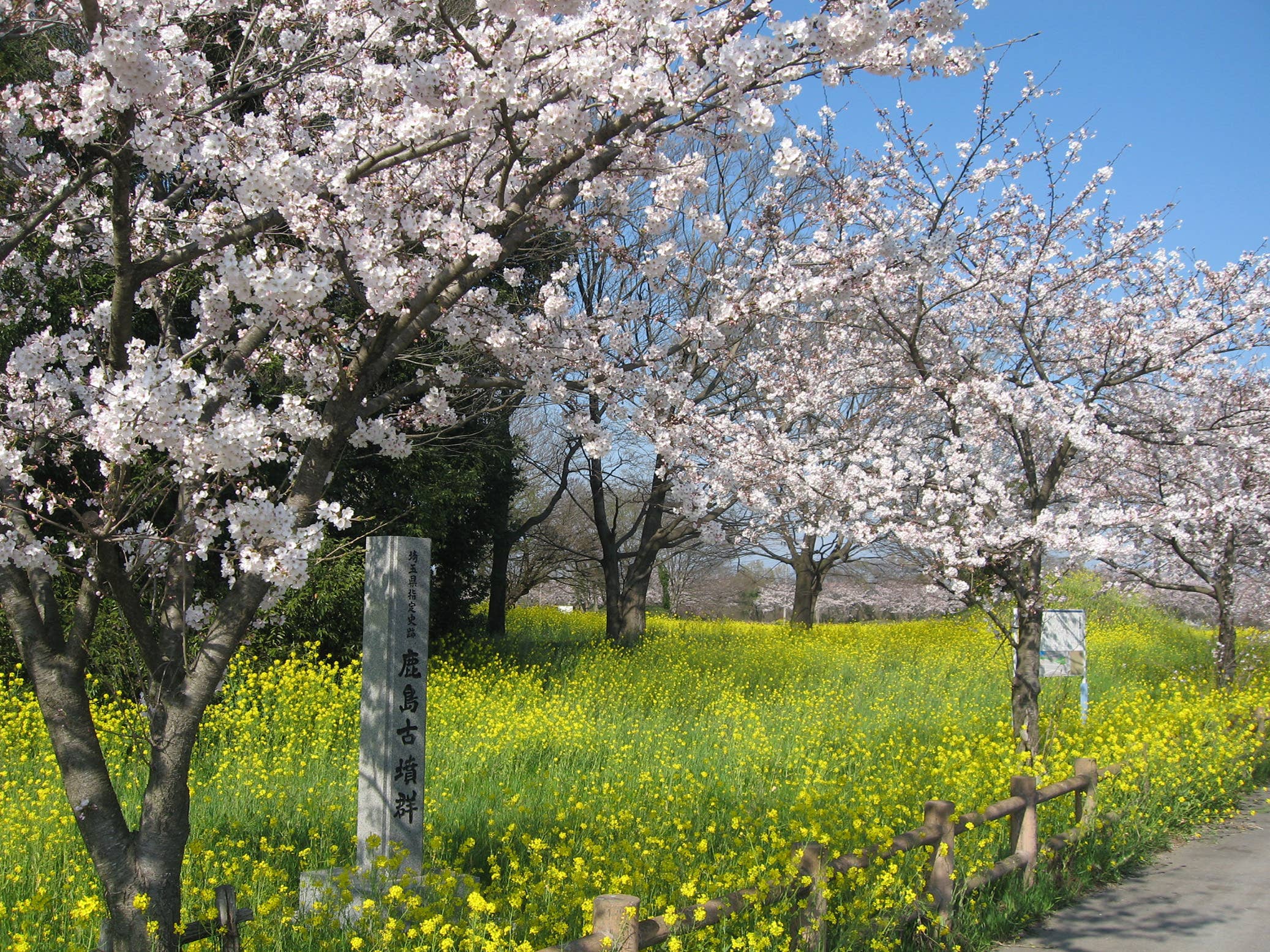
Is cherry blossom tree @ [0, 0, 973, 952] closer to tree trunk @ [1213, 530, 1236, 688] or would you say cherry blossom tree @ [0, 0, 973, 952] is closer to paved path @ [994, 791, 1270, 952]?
paved path @ [994, 791, 1270, 952]

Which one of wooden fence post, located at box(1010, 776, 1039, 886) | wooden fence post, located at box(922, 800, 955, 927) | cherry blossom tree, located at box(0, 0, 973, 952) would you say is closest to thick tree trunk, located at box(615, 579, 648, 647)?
wooden fence post, located at box(1010, 776, 1039, 886)

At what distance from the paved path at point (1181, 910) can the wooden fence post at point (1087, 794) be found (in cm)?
47

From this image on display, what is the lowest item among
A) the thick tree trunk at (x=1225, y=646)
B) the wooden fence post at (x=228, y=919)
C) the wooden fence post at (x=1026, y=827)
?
the wooden fence post at (x=1026, y=827)

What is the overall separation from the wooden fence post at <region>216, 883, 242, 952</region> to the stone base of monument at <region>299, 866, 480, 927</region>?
1.12 ft

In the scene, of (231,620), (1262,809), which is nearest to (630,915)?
(231,620)

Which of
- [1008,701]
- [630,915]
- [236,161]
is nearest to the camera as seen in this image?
[630,915]

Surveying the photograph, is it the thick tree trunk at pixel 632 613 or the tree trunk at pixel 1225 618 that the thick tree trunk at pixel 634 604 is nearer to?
the thick tree trunk at pixel 632 613

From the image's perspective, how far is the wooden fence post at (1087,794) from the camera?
6.28 metres

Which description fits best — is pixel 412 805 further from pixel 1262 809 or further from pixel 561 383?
pixel 1262 809

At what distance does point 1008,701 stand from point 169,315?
33.1 feet

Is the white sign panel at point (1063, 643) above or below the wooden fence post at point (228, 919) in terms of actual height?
above

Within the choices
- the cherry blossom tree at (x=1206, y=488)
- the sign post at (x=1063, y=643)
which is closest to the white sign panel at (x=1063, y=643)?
the sign post at (x=1063, y=643)

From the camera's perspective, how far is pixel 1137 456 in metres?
11.0

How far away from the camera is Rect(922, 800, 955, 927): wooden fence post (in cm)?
463
